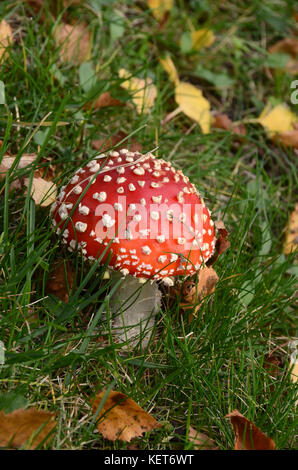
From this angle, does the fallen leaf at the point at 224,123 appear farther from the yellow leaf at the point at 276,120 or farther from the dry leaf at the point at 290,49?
the dry leaf at the point at 290,49

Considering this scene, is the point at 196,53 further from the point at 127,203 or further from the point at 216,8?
the point at 127,203

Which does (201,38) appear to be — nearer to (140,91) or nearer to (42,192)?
(140,91)

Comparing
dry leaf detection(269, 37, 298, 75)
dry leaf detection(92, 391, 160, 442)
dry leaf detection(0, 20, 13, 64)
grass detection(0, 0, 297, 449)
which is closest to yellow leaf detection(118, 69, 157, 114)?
grass detection(0, 0, 297, 449)

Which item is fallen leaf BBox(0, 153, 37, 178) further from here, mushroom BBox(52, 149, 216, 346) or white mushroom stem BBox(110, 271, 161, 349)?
white mushroom stem BBox(110, 271, 161, 349)

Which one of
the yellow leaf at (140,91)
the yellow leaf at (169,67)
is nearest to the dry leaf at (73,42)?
the yellow leaf at (140,91)

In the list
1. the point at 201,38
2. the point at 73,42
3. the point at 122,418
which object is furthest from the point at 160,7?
the point at 122,418
